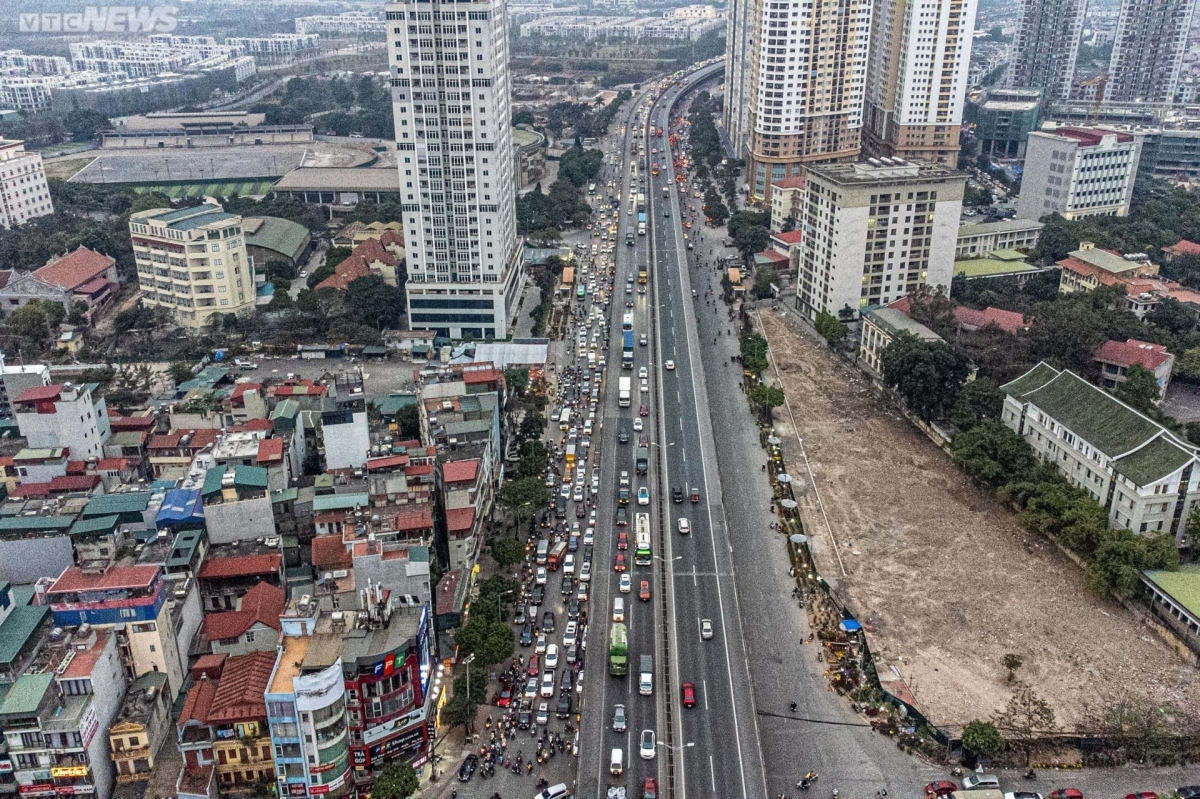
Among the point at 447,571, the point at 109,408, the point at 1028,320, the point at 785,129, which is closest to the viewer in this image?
the point at 447,571

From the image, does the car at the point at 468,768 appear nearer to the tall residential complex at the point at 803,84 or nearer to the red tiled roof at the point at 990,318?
the red tiled roof at the point at 990,318

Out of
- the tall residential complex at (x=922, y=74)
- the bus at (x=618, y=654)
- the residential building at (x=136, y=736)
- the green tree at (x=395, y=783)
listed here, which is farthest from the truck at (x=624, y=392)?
the tall residential complex at (x=922, y=74)

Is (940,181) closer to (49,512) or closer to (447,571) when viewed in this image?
(447,571)

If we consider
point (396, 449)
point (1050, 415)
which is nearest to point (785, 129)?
point (1050, 415)

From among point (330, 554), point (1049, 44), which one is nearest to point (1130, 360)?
point (330, 554)

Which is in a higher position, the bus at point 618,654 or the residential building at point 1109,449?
the residential building at point 1109,449

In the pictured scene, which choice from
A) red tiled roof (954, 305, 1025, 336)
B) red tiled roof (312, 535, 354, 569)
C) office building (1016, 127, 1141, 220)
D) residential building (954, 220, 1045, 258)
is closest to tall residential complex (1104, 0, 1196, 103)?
office building (1016, 127, 1141, 220)

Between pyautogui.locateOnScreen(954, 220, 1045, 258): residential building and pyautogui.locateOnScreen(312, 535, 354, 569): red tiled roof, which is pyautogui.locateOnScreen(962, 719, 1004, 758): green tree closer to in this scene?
pyautogui.locateOnScreen(312, 535, 354, 569): red tiled roof
